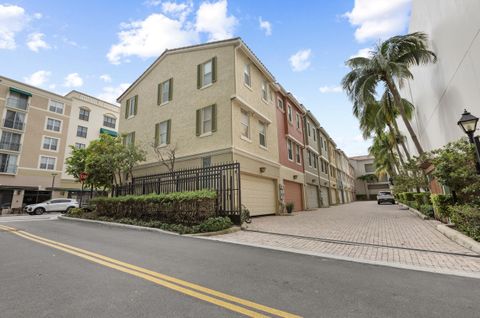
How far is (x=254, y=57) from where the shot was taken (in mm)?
15617

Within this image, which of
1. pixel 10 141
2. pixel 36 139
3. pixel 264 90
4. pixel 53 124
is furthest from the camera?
pixel 53 124

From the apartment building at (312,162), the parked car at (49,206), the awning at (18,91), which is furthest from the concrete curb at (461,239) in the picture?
the awning at (18,91)

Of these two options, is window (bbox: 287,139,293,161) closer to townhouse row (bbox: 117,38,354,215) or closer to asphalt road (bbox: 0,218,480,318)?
townhouse row (bbox: 117,38,354,215)

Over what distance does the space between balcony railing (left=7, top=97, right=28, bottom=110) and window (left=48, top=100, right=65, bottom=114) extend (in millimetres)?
2917

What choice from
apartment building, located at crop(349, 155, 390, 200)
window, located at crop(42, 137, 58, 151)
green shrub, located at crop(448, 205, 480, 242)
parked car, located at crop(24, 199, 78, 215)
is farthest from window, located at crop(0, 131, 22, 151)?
apartment building, located at crop(349, 155, 390, 200)

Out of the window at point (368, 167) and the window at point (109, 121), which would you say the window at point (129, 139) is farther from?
the window at point (368, 167)

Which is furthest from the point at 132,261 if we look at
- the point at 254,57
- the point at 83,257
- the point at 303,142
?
Result: the point at 303,142

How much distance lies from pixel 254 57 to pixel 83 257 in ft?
47.6

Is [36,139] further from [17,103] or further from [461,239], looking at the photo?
[461,239]

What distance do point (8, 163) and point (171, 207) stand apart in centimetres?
3471

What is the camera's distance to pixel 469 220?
6.36m

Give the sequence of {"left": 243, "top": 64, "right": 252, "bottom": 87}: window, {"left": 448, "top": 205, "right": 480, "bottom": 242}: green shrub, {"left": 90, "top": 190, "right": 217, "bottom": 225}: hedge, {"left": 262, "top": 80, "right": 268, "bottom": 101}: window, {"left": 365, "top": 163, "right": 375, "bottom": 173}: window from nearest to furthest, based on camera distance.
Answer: {"left": 448, "top": 205, "right": 480, "bottom": 242}: green shrub, {"left": 90, "top": 190, "right": 217, "bottom": 225}: hedge, {"left": 243, "top": 64, "right": 252, "bottom": 87}: window, {"left": 262, "top": 80, "right": 268, "bottom": 101}: window, {"left": 365, "top": 163, "right": 375, "bottom": 173}: window

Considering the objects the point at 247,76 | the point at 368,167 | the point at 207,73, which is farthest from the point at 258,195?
the point at 368,167

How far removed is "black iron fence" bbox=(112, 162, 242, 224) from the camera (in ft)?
33.9
